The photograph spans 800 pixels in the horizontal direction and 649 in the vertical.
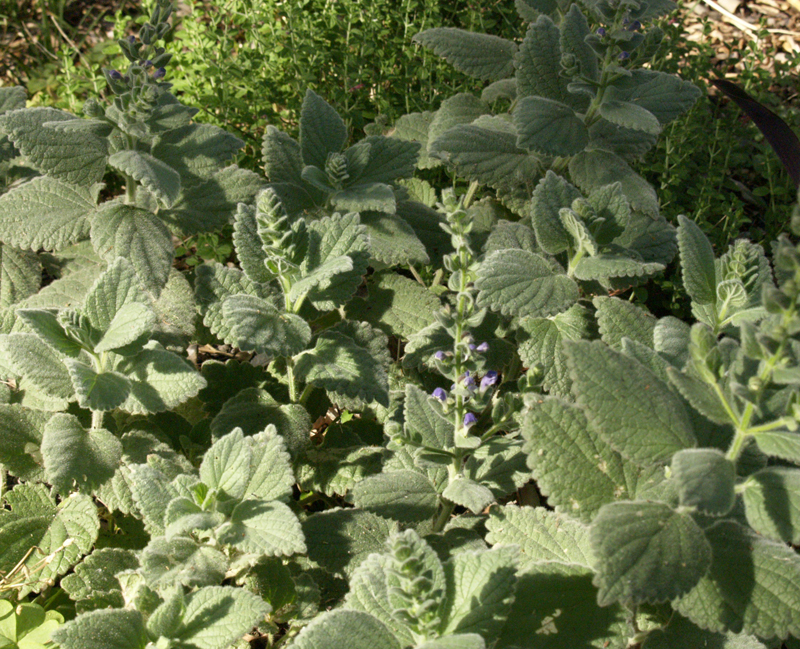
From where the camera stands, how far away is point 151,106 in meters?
2.51

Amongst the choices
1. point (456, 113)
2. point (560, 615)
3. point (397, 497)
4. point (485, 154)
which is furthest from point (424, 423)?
point (456, 113)

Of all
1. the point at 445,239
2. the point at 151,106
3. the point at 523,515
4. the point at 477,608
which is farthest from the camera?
the point at 445,239

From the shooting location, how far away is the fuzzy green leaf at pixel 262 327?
227 cm

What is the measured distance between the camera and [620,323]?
95.0 inches

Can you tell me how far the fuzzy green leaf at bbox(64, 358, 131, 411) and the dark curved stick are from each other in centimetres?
299

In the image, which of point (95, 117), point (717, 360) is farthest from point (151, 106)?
point (717, 360)

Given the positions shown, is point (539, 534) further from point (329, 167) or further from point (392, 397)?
point (329, 167)

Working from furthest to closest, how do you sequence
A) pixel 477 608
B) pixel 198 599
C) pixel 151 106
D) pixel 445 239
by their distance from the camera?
pixel 445 239 → pixel 151 106 → pixel 198 599 → pixel 477 608

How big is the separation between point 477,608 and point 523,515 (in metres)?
0.48

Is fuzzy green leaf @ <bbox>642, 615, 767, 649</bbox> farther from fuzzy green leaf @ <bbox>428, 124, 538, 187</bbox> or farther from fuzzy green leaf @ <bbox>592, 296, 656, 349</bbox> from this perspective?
fuzzy green leaf @ <bbox>428, 124, 538, 187</bbox>

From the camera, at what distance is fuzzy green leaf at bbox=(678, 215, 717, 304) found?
225 cm

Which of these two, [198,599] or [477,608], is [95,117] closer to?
[198,599]

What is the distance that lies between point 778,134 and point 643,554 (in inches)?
105

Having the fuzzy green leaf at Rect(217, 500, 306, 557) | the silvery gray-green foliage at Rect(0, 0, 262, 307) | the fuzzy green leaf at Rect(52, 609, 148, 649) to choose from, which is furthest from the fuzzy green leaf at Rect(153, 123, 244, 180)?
the fuzzy green leaf at Rect(52, 609, 148, 649)
